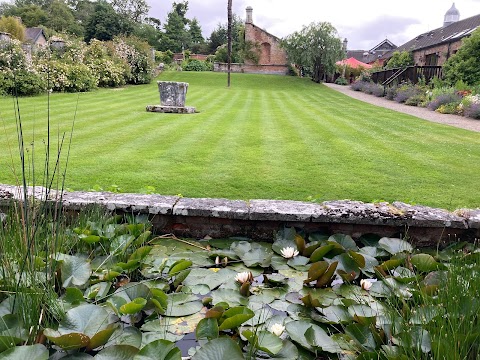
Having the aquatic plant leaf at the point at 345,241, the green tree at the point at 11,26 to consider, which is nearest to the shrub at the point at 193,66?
the green tree at the point at 11,26

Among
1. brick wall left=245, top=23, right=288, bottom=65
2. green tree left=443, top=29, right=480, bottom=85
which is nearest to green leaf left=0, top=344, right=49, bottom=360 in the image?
green tree left=443, top=29, right=480, bottom=85

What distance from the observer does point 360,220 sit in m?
2.44

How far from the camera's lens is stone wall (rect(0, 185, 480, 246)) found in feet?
7.95

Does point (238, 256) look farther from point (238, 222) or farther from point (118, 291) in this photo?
point (118, 291)

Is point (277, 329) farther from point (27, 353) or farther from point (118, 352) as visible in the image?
point (27, 353)

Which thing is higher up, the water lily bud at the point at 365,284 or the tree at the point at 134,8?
the tree at the point at 134,8

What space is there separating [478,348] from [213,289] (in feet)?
3.69

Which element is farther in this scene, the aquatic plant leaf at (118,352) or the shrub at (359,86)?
the shrub at (359,86)

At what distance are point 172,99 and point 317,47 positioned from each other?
16.1 metres

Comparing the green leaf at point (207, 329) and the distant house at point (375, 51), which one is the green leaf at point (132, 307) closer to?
the green leaf at point (207, 329)

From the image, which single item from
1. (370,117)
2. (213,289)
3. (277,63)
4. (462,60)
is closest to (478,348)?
(213,289)

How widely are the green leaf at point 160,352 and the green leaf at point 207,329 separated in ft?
0.51

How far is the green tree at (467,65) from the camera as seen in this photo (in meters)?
14.2

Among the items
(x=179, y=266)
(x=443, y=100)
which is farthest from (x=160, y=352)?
(x=443, y=100)
